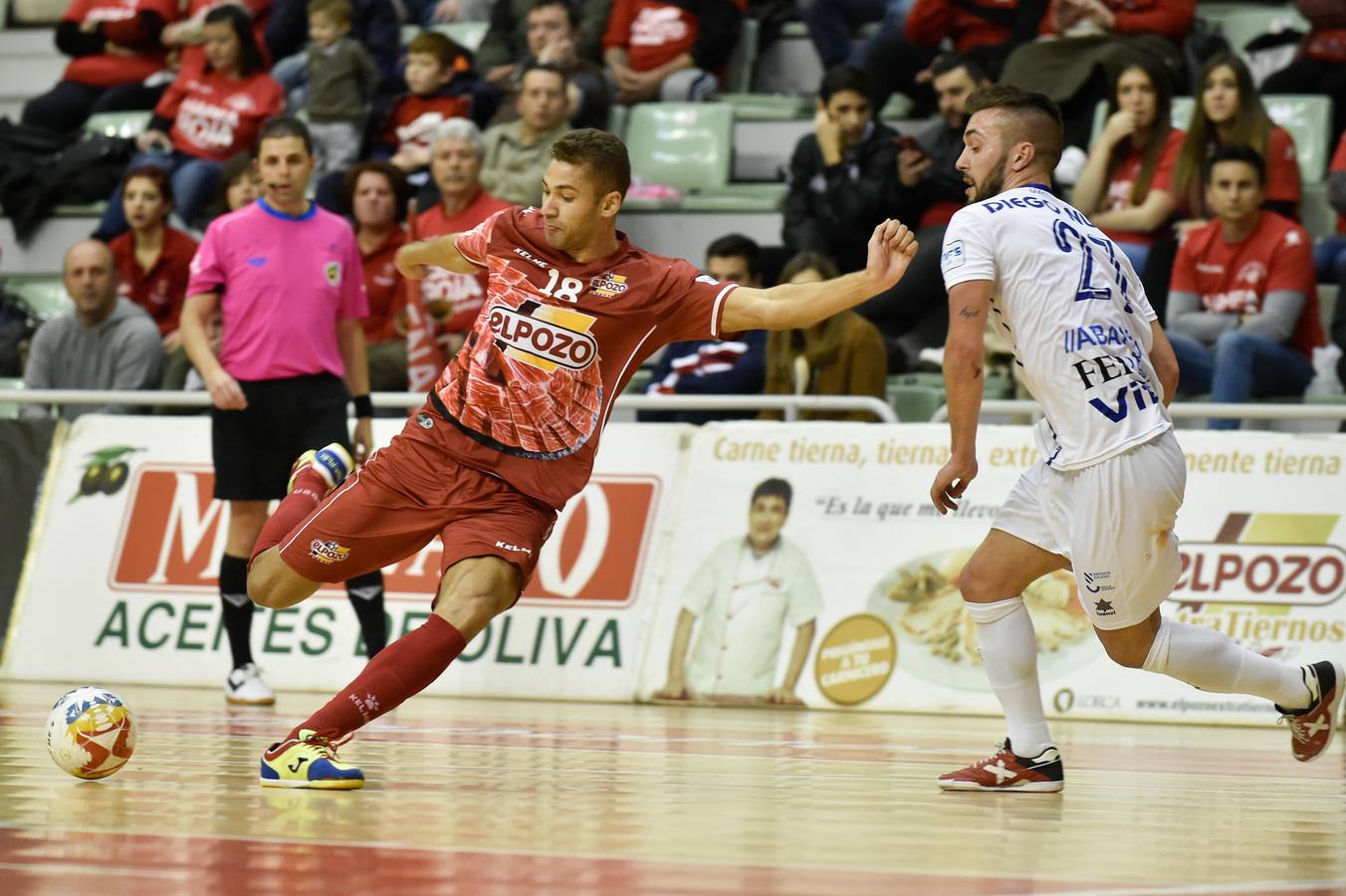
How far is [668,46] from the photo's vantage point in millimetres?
14180

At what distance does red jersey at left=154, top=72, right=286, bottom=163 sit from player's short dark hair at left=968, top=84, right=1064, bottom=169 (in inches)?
362

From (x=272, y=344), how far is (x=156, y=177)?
13.1ft

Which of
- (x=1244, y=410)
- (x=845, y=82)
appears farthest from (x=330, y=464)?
(x=845, y=82)

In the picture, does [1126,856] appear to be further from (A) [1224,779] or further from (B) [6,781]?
(B) [6,781]

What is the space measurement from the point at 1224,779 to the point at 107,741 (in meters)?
3.71

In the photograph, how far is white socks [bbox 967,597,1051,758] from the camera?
247 inches

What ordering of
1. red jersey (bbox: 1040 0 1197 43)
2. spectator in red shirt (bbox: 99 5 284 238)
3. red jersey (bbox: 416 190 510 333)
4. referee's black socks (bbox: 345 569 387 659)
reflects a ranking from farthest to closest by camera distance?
1. spectator in red shirt (bbox: 99 5 284 238)
2. red jersey (bbox: 1040 0 1197 43)
3. red jersey (bbox: 416 190 510 333)
4. referee's black socks (bbox: 345 569 387 659)

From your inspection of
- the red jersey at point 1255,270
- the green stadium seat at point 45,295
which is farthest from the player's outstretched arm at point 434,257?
the green stadium seat at point 45,295

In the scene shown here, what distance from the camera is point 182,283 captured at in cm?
1307

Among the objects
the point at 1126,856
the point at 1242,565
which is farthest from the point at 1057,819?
the point at 1242,565

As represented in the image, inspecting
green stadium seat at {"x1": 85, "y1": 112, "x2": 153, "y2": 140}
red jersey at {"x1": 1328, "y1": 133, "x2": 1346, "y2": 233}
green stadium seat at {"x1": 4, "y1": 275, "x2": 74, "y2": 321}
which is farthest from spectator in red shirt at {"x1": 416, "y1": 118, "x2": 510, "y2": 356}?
red jersey at {"x1": 1328, "y1": 133, "x2": 1346, "y2": 233}

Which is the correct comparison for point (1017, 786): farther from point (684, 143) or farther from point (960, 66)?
point (684, 143)

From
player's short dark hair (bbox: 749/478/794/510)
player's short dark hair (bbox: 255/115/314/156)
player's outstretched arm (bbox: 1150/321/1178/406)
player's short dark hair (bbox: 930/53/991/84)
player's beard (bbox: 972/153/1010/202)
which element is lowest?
player's short dark hair (bbox: 749/478/794/510)

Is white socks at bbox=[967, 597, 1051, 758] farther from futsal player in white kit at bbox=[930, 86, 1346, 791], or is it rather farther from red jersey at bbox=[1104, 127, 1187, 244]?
red jersey at bbox=[1104, 127, 1187, 244]
